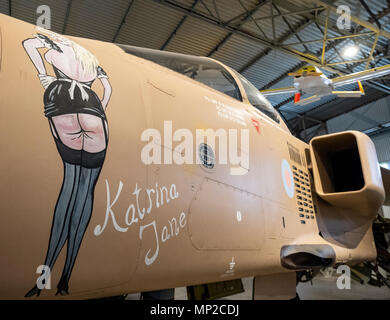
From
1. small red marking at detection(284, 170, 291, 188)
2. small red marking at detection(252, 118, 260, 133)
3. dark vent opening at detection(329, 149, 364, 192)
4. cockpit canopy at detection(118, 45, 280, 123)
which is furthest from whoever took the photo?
dark vent opening at detection(329, 149, 364, 192)

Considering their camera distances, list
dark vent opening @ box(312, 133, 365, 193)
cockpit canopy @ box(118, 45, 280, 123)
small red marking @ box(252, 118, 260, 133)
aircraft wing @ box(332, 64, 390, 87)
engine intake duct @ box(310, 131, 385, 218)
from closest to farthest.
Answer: cockpit canopy @ box(118, 45, 280, 123)
small red marking @ box(252, 118, 260, 133)
engine intake duct @ box(310, 131, 385, 218)
dark vent opening @ box(312, 133, 365, 193)
aircraft wing @ box(332, 64, 390, 87)

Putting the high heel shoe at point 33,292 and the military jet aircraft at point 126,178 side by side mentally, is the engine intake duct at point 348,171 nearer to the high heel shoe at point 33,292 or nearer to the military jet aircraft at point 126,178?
the military jet aircraft at point 126,178

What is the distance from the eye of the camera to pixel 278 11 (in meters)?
9.88

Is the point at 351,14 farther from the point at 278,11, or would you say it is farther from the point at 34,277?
the point at 34,277

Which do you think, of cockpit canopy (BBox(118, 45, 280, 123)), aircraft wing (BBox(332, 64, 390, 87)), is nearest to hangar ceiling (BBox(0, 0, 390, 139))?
aircraft wing (BBox(332, 64, 390, 87))

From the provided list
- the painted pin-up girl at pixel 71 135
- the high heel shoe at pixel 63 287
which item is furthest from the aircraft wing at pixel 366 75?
the high heel shoe at pixel 63 287

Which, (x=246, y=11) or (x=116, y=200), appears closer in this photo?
(x=116, y=200)

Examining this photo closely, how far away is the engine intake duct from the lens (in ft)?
9.80

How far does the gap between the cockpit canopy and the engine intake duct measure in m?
0.81

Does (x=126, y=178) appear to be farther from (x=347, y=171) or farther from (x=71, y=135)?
(x=347, y=171)

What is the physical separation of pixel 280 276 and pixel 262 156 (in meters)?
1.67

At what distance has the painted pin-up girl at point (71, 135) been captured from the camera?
42.0 inches

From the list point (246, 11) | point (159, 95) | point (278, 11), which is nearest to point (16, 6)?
point (246, 11)

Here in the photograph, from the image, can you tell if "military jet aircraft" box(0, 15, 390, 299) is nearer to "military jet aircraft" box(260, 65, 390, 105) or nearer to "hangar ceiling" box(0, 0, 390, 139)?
"hangar ceiling" box(0, 0, 390, 139)
